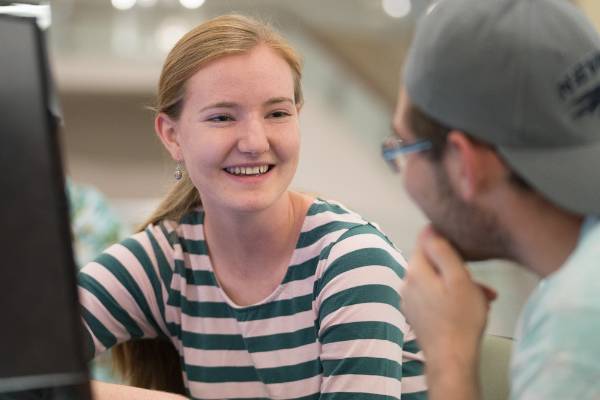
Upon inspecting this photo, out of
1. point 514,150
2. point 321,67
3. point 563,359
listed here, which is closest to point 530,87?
point 514,150

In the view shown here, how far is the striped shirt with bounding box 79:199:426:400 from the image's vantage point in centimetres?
147

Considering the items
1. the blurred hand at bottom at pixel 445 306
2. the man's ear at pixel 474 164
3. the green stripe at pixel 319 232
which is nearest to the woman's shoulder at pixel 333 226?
the green stripe at pixel 319 232

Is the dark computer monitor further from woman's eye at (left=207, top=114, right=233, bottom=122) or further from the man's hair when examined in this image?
woman's eye at (left=207, top=114, right=233, bottom=122)

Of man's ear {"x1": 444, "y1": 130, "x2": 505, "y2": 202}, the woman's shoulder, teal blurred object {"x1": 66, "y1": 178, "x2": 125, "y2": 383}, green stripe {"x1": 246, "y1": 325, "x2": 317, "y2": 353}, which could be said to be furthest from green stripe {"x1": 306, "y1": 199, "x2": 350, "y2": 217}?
teal blurred object {"x1": 66, "y1": 178, "x2": 125, "y2": 383}

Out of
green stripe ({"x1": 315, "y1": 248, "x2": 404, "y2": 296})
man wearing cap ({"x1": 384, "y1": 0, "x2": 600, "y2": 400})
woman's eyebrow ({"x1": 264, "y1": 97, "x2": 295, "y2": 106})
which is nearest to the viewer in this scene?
man wearing cap ({"x1": 384, "y1": 0, "x2": 600, "y2": 400})

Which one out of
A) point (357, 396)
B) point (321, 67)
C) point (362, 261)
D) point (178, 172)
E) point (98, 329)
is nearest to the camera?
point (357, 396)

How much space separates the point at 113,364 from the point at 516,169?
45.2 inches

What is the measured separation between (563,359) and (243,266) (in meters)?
0.93

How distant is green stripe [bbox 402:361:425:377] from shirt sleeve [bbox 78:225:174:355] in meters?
0.47

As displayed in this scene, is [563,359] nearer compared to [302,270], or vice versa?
[563,359]

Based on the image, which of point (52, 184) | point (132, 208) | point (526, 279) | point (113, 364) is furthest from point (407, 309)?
point (132, 208)

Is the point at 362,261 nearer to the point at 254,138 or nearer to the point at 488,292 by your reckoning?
the point at 254,138

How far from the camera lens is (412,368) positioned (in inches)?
63.1

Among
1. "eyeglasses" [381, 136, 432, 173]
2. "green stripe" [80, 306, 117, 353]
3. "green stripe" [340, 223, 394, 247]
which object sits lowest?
"green stripe" [80, 306, 117, 353]
